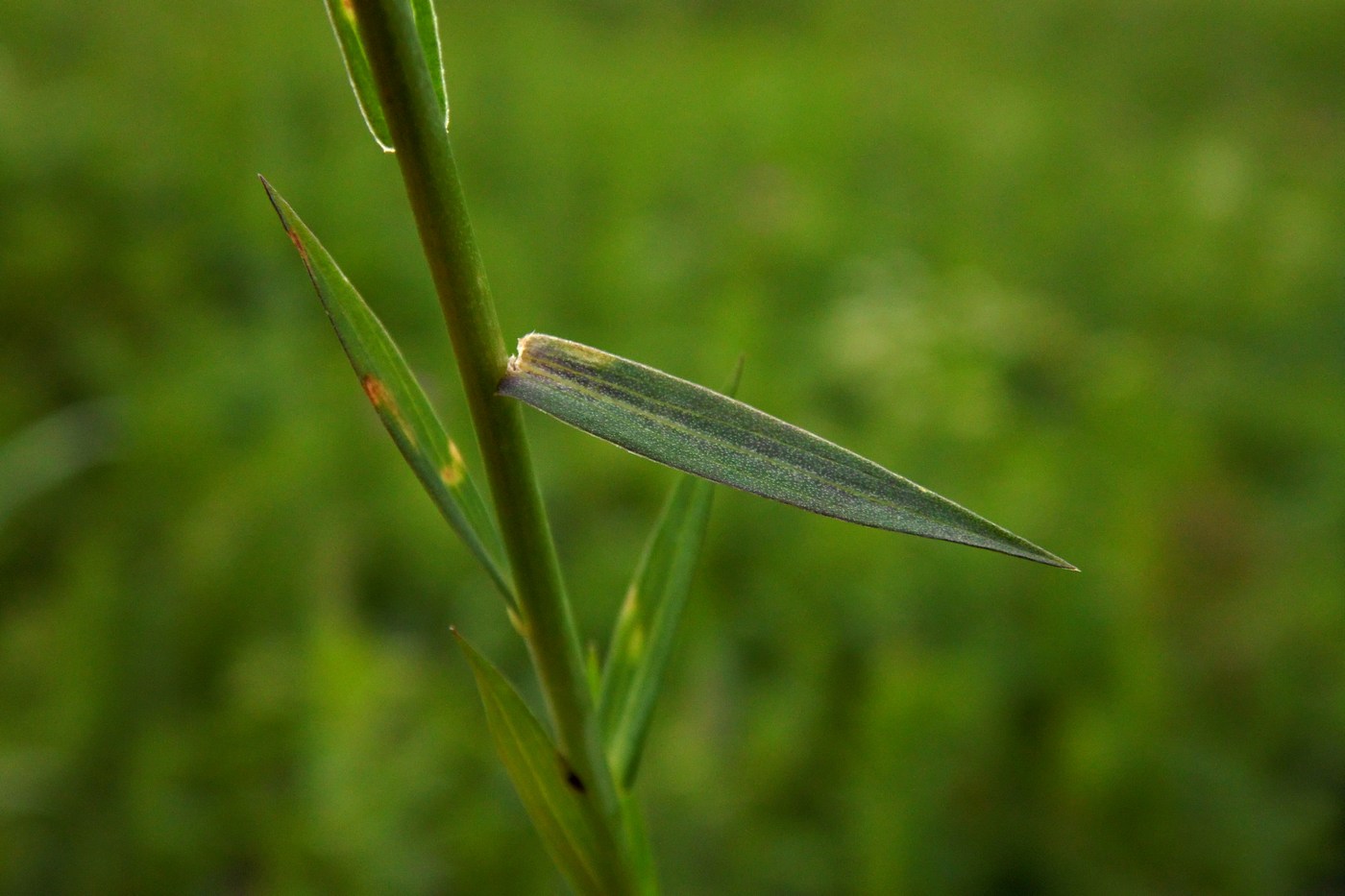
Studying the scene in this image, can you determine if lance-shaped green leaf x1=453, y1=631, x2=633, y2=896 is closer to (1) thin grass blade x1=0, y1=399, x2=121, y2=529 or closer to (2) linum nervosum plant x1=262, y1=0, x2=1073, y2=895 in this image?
(2) linum nervosum plant x1=262, y1=0, x2=1073, y2=895

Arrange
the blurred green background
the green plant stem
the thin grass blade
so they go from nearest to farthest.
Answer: the green plant stem, the blurred green background, the thin grass blade

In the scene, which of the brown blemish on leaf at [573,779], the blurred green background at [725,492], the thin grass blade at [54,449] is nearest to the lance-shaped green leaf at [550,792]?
the brown blemish on leaf at [573,779]

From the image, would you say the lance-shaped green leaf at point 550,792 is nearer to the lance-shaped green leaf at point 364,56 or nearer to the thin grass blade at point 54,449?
the lance-shaped green leaf at point 364,56

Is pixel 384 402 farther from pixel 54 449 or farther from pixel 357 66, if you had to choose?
pixel 54 449

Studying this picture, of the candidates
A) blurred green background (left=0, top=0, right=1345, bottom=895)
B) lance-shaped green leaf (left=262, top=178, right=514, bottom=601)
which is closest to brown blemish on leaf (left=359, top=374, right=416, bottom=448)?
lance-shaped green leaf (left=262, top=178, right=514, bottom=601)

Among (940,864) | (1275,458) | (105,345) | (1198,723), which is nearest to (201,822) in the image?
(940,864)
